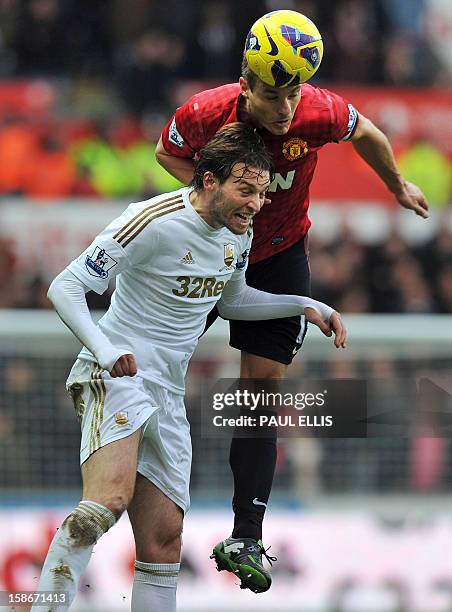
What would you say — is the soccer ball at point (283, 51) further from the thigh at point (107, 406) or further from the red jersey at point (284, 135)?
the thigh at point (107, 406)

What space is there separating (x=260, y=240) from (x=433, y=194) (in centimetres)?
731

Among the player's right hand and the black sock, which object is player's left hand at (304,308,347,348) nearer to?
the black sock

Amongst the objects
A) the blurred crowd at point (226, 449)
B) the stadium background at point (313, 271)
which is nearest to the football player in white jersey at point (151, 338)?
the stadium background at point (313, 271)

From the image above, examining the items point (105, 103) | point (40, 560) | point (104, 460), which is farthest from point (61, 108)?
point (104, 460)

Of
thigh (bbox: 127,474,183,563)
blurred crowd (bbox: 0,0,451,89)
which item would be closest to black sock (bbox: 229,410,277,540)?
thigh (bbox: 127,474,183,563)

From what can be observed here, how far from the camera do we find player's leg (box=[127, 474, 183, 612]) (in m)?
6.20

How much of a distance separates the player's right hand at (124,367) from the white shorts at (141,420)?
38 centimetres

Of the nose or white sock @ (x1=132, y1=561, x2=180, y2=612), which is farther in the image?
white sock @ (x1=132, y1=561, x2=180, y2=612)

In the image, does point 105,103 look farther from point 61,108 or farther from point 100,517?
point 100,517

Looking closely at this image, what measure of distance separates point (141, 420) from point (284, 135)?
1443mm

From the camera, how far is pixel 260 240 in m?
6.63

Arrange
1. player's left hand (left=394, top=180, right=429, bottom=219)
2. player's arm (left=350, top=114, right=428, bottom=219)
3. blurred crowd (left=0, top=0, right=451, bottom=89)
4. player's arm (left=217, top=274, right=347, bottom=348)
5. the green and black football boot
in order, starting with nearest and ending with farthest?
1. the green and black football boot
2. player's arm (left=217, top=274, right=347, bottom=348)
3. player's arm (left=350, top=114, right=428, bottom=219)
4. player's left hand (left=394, top=180, right=429, bottom=219)
5. blurred crowd (left=0, top=0, right=451, bottom=89)

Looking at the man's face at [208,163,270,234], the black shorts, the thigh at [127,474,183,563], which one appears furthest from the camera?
the black shorts

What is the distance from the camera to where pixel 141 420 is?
237 inches
